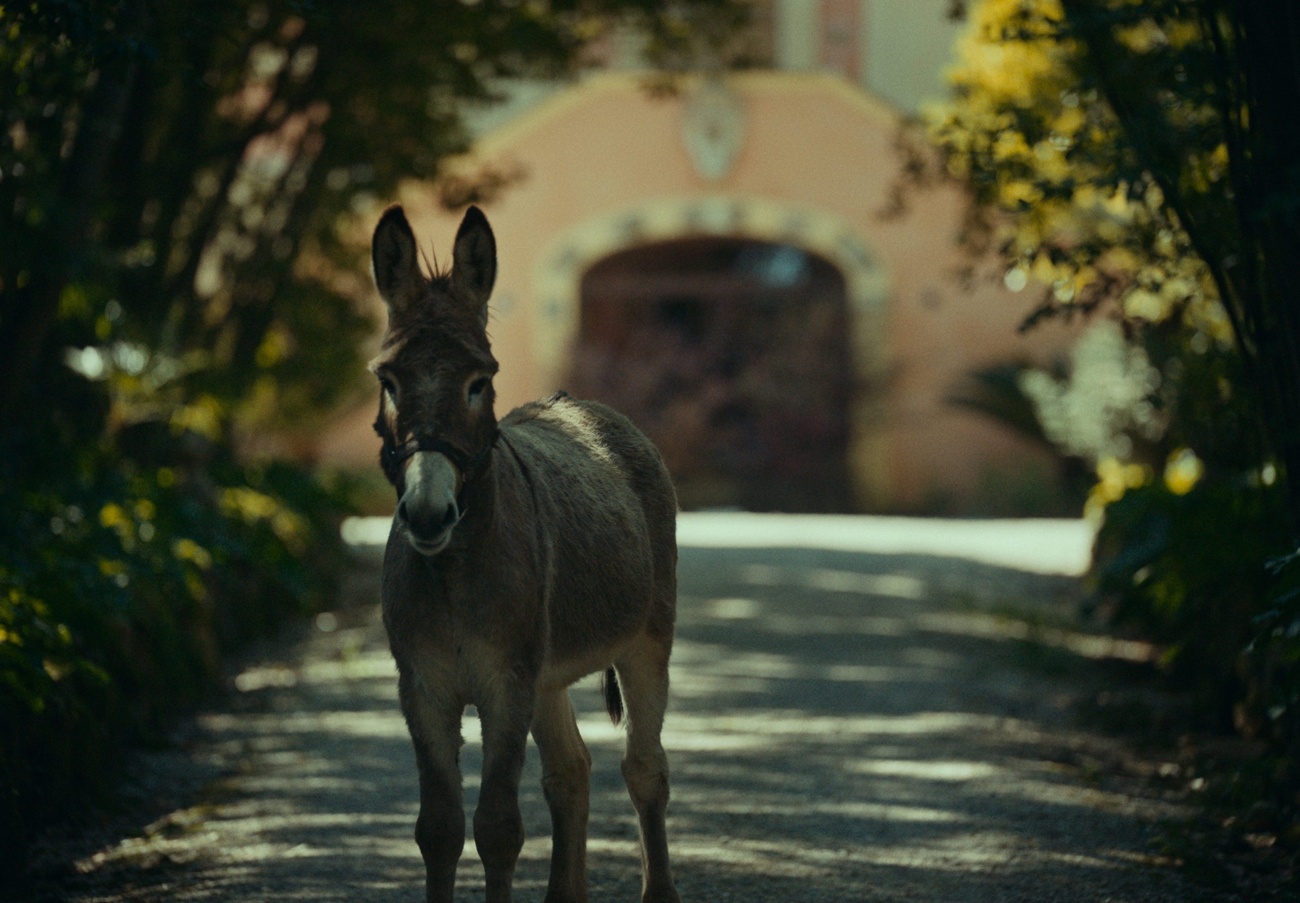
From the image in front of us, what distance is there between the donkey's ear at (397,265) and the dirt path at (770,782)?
2028 mm

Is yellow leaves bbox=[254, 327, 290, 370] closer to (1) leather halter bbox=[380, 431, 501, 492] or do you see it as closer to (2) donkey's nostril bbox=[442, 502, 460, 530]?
(1) leather halter bbox=[380, 431, 501, 492]

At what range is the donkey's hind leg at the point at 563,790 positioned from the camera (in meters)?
5.11

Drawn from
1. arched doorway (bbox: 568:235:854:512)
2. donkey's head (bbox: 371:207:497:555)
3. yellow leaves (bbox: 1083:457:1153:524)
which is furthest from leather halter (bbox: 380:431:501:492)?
arched doorway (bbox: 568:235:854:512)

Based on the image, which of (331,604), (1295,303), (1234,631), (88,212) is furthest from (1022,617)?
(88,212)

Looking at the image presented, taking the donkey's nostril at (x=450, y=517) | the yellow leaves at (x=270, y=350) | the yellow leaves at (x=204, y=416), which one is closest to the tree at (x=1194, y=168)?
the donkey's nostril at (x=450, y=517)

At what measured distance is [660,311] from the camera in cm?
2517

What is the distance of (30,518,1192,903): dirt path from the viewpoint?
5586mm

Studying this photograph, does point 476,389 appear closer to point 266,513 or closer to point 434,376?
point 434,376

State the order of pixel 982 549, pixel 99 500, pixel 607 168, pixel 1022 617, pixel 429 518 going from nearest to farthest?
pixel 429 518 → pixel 99 500 → pixel 1022 617 → pixel 982 549 → pixel 607 168

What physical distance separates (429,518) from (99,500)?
17.5 ft

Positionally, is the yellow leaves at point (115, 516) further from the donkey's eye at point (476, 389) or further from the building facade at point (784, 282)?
the building facade at point (784, 282)

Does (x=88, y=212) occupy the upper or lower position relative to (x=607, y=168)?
lower

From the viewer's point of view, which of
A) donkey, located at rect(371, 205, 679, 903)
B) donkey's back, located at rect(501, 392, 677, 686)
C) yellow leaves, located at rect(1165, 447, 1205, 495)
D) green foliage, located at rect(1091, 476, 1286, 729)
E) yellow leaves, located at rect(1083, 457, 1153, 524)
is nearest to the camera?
donkey, located at rect(371, 205, 679, 903)

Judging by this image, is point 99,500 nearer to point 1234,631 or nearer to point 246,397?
point 246,397
